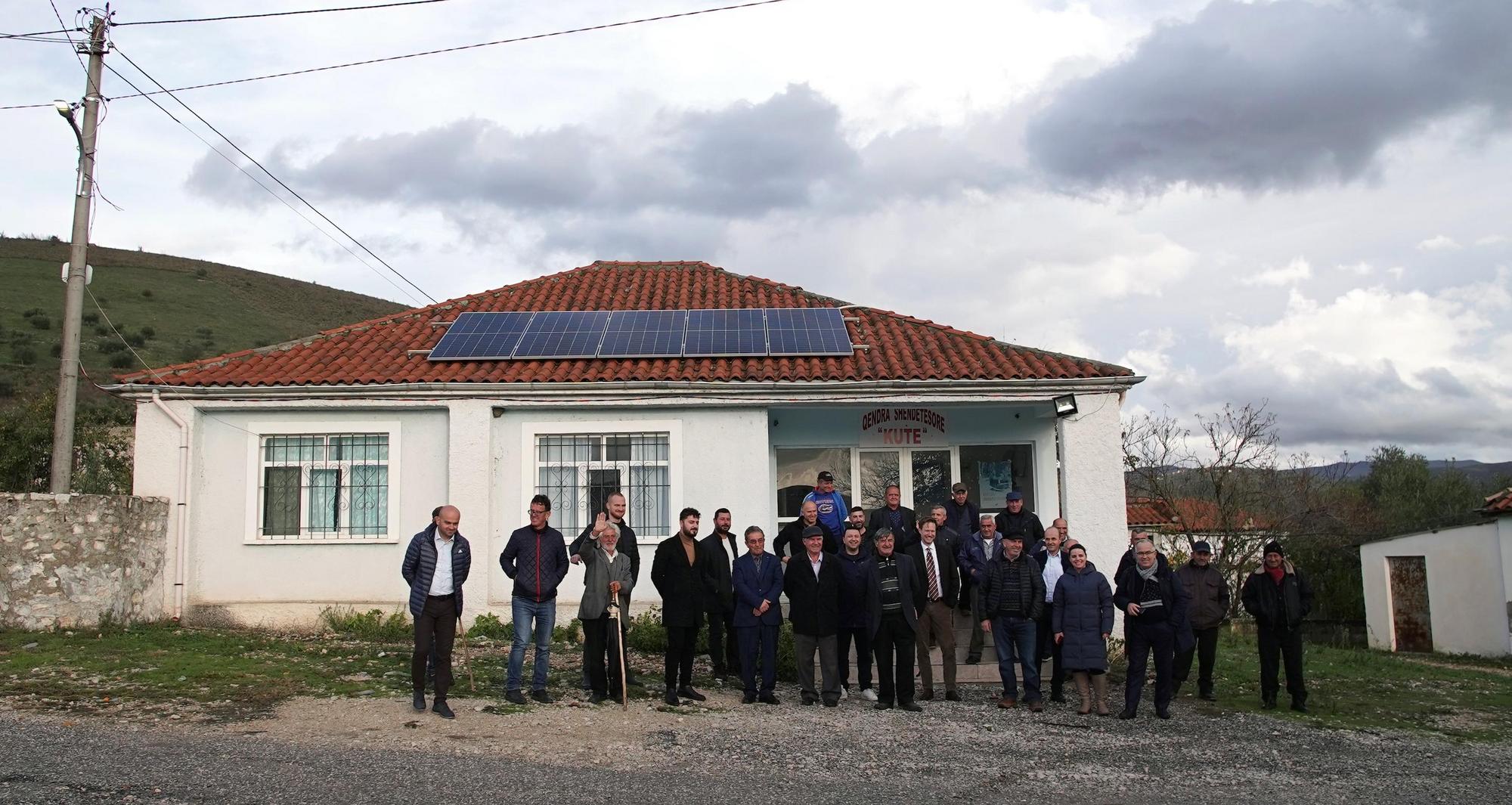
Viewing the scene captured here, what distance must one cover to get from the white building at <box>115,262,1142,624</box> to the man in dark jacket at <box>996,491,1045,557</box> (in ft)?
6.40

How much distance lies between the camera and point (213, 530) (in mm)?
13773

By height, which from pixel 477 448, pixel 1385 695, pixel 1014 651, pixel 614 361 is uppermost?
pixel 614 361

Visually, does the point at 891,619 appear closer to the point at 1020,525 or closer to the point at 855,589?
the point at 855,589

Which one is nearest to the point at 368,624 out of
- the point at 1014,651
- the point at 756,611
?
the point at 756,611

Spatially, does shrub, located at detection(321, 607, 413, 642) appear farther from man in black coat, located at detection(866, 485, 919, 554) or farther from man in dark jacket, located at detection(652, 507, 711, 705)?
man in black coat, located at detection(866, 485, 919, 554)

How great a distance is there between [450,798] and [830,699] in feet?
13.8

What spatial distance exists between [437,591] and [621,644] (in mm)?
1617

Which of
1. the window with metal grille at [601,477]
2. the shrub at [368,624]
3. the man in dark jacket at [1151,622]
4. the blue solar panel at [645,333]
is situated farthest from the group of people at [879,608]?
the blue solar panel at [645,333]

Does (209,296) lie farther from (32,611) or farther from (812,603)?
(812,603)

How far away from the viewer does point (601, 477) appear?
14.0 metres

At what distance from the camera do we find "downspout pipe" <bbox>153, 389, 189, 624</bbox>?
13.5m

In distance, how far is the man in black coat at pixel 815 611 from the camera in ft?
32.4

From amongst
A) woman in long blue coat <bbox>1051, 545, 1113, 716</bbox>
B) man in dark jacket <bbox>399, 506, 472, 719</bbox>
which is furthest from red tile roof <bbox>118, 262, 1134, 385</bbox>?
man in dark jacket <bbox>399, 506, 472, 719</bbox>

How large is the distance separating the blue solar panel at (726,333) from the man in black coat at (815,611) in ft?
15.9
